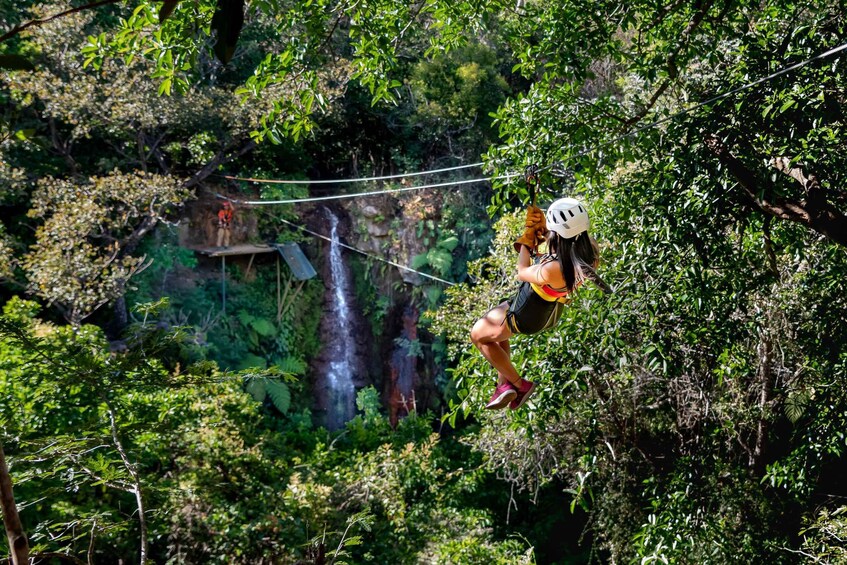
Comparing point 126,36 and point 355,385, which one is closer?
point 126,36

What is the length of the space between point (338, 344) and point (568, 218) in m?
9.82

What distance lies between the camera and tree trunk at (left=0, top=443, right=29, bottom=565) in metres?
1.69

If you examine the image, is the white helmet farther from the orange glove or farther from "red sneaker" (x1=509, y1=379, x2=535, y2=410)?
"red sneaker" (x1=509, y1=379, x2=535, y2=410)

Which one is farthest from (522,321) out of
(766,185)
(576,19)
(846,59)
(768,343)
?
(768,343)

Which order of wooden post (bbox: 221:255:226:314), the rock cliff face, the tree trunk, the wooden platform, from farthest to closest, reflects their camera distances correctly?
the rock cliff face, the wooden platform, wooden post (bbox: 221:255:226:314), the tree trunk

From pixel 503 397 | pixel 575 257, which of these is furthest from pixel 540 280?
pixel 503 397

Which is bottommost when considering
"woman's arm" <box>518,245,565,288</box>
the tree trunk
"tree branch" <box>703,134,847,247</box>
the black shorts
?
the tree trunk

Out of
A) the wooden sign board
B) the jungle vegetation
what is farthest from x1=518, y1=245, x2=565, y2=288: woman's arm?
the wooden sign board

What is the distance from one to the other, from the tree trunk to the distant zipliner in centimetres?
180

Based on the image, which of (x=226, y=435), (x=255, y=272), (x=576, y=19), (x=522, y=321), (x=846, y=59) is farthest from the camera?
(x=255, y=272)

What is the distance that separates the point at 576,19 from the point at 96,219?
19.5 ft

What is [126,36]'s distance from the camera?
3.45 metres

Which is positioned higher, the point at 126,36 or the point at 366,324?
the point at 126,36

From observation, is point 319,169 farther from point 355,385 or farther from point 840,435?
point 840,435
